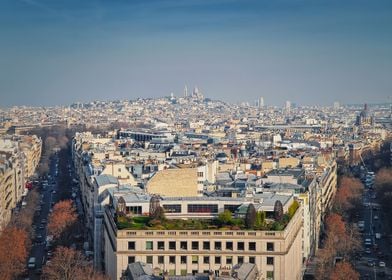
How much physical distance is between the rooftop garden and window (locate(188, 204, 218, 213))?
1.16 metres

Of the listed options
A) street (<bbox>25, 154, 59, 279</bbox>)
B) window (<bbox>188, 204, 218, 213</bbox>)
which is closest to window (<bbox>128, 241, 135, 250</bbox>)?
window (<bbox>188, 204, 218, 213</bbox>)

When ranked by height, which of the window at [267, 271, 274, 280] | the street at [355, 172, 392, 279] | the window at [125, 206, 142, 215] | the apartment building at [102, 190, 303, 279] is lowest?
the street at [355, 172, 392, 279]

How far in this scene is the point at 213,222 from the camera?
34.3 m

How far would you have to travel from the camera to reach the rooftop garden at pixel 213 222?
1298 inches

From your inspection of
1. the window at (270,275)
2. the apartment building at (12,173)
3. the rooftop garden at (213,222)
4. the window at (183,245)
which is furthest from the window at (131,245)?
the apartment building at (12,173)

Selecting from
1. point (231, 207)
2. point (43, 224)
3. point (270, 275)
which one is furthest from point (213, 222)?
point (43, 224)

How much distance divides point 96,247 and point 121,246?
33.2 ft

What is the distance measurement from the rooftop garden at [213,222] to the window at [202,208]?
116 centimetres

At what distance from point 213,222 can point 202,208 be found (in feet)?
6.04

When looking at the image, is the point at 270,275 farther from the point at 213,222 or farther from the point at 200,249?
the point at 213,222

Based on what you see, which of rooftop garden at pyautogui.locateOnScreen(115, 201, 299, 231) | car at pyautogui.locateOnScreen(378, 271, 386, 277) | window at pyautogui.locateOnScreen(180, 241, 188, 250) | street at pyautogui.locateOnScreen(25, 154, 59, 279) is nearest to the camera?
window at pyautogui.locateOnScreen(180, 241, 188, 250)

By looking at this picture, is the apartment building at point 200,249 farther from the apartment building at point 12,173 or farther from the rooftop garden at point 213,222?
the apartment building at point 12,173

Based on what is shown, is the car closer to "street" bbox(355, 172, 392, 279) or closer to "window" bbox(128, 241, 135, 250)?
"street" bbox(355, 172, 392, 279)

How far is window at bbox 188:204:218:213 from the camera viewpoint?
35.9 metres
